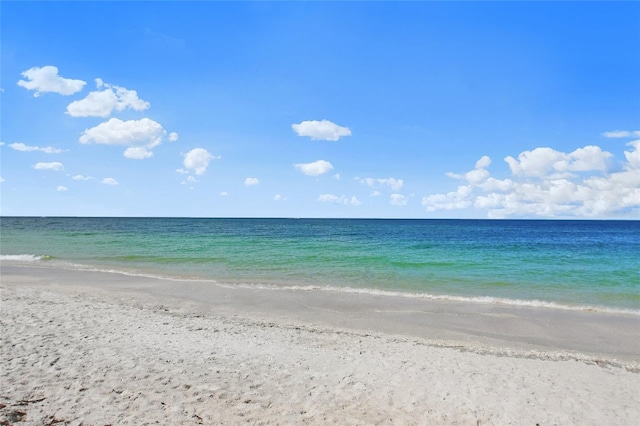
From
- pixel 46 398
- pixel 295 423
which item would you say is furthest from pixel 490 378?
pixel 46 398

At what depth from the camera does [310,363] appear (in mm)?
7734

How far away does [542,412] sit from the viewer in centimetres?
604

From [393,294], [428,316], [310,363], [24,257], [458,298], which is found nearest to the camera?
[310,363]

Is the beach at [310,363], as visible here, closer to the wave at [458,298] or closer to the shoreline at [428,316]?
the shoreline at [428,316]

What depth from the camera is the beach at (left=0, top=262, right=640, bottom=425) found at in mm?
5750

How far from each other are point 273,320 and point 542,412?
24.3 feet

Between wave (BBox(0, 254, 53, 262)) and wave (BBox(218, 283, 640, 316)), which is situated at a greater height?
wave (BBox(0, 254, 53, 262))

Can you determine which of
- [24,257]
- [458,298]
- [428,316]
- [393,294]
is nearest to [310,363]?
[428,316]

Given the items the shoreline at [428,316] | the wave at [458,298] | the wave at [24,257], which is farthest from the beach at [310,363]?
the wave at [24,257]

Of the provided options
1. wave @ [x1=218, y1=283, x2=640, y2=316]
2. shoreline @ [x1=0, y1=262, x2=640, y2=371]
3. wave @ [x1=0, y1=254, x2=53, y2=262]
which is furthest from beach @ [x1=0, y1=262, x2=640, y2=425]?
wave @ [x1=0, y1=254, x2=53, y2=262]

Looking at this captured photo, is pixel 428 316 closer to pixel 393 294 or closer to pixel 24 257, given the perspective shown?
pixel 393 294

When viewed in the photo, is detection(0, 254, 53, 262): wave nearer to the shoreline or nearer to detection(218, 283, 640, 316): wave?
the shoreline

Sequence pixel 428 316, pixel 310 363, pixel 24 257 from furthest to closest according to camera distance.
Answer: pixel 24 257 < pixel 428 316 < pixel 310 363

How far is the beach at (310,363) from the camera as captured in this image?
575 centimetres
